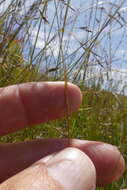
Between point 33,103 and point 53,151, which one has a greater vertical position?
point 33,103

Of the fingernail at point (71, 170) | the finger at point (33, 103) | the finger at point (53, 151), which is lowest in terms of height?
the finger at point (53, 151)

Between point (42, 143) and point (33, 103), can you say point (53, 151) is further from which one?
point (33, 103)

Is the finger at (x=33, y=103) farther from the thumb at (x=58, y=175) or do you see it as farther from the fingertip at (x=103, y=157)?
the thumb at (x=58, y=175)

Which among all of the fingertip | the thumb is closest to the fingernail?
the thumb

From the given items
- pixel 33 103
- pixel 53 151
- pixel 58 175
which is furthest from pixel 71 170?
pixel 33 103

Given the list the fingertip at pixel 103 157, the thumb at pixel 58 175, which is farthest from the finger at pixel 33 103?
the thumb at pixel 58 175

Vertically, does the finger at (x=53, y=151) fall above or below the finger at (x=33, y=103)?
below

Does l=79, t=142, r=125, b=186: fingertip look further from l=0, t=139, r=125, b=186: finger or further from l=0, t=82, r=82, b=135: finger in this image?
l=0, t=82, r=82, b=135: finger
